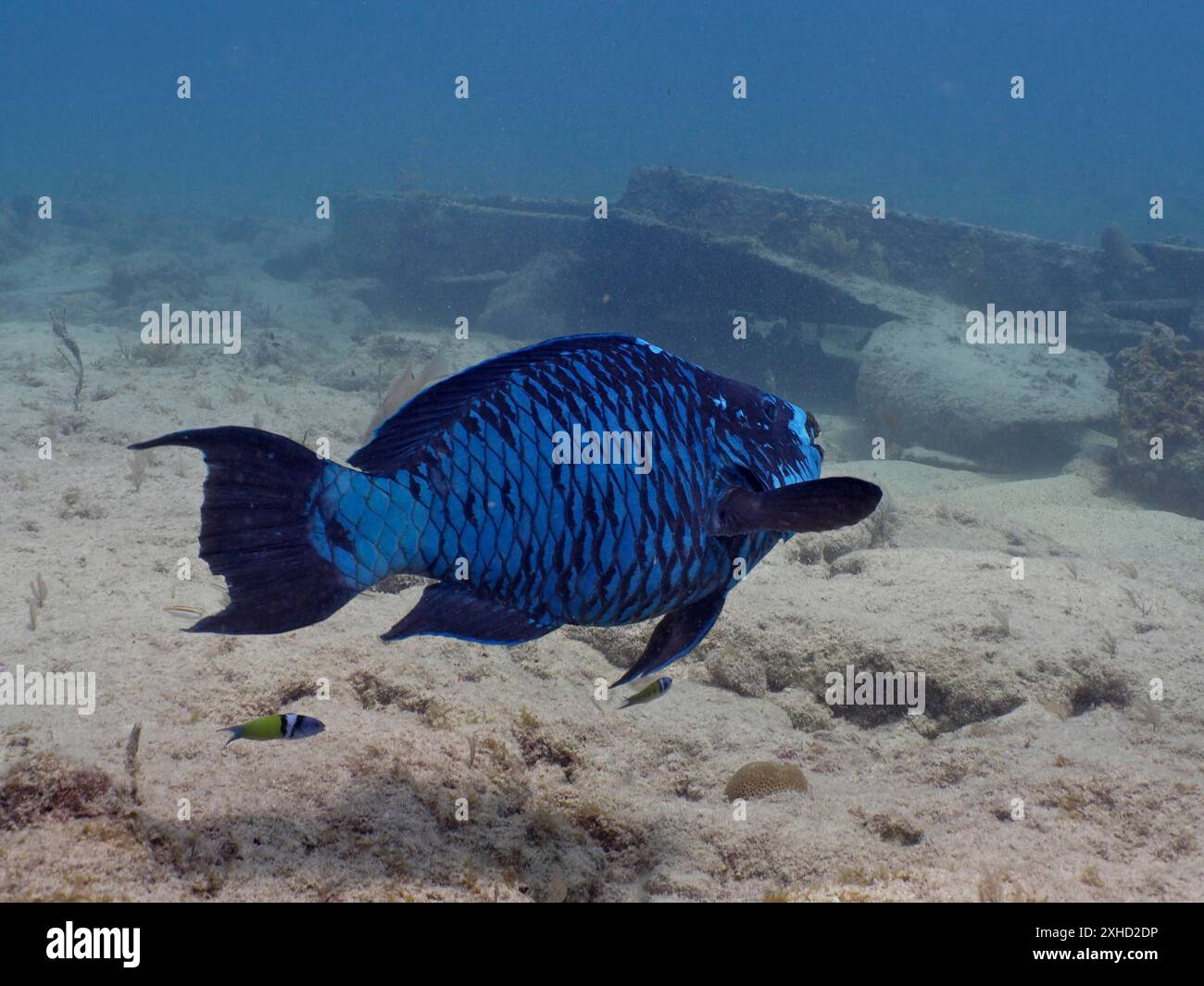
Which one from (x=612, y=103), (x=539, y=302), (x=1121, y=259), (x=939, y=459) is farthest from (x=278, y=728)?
(x=612, y=103)

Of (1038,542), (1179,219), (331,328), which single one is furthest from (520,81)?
(1038,542)

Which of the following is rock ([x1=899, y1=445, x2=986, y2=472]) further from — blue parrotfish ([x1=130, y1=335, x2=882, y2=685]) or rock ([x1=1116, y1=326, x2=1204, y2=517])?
blue parrotfish ([x1=130, y1=335, x2=882, y2=685])

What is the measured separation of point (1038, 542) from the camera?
8.12 meters

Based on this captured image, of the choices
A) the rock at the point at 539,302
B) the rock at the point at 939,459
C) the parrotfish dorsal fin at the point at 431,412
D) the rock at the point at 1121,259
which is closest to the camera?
the parrotfish dorsal fin at the point at 431,412

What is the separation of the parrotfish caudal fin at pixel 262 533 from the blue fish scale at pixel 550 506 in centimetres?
6

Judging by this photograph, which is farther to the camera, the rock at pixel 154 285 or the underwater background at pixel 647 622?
the rock at pixel 154 285

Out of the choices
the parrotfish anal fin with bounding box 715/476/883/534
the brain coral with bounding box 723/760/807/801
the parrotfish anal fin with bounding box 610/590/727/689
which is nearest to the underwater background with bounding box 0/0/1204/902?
the brain coral with bounding box 723/760/807/801

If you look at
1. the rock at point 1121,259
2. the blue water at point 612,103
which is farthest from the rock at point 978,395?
the blue water at point 612,103

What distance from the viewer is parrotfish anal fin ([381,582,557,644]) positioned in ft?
6.01

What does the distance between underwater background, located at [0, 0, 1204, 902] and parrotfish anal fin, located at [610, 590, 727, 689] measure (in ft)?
2.43

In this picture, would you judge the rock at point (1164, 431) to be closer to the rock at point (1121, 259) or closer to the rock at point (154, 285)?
the rock at point (1121, 259)

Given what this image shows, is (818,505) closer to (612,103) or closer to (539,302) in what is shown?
(539,302)

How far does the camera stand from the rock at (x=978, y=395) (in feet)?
43.7

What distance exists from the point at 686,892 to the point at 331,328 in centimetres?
2085
